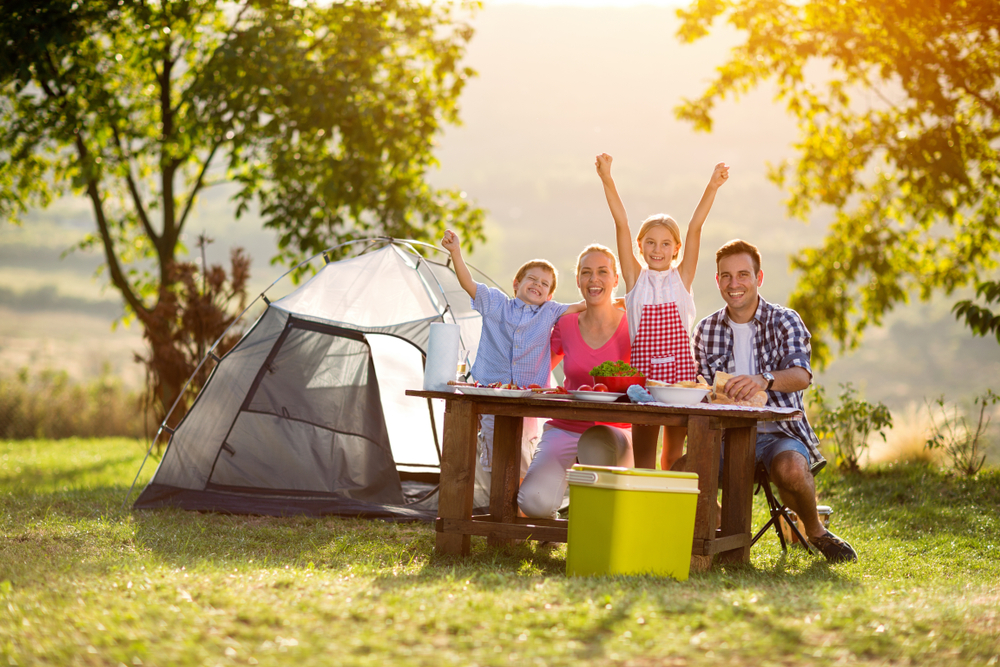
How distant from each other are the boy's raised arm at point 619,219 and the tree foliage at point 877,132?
4.70 m

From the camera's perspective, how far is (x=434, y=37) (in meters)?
10.6

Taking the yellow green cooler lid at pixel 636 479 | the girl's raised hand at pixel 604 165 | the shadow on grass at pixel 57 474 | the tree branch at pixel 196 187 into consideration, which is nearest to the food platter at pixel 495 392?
the yellow green cooler lid at pixel 636 479

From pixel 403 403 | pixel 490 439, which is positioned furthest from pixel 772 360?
pixel 403 403

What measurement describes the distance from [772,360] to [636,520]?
4.31 ft

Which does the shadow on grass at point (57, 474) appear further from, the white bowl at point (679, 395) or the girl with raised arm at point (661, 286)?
the white bowl at point (679, 395)

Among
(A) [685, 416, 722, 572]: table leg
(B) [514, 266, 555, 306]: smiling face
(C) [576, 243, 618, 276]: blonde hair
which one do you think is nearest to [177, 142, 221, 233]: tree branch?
(B) [514, 266, 555, 306]: smiling face

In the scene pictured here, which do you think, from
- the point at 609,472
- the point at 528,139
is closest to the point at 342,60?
the point at 609,472

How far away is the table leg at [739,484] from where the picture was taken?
3766 mm

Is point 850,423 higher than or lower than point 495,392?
lower

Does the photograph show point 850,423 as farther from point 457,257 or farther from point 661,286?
point 457,257

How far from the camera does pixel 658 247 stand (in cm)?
401

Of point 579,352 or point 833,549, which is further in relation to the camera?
point 579,352

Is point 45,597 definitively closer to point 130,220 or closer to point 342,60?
point 342,60

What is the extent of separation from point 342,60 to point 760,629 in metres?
8.16
